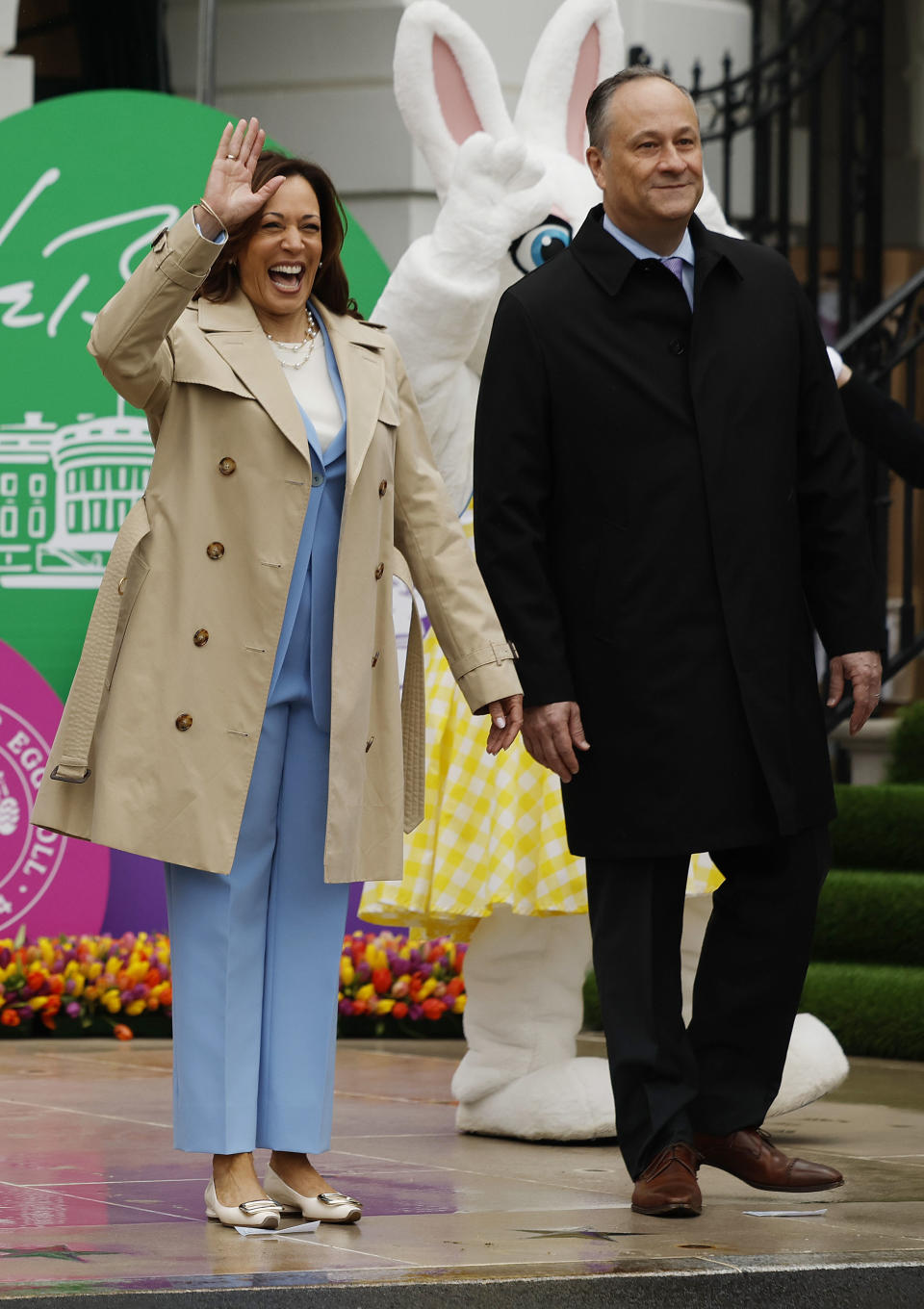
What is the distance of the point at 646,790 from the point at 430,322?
135cm

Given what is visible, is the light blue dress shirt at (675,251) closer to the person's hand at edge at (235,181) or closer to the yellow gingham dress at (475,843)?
the person's hand at edge at (235,181)

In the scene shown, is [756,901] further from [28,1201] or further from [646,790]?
[28,1201]

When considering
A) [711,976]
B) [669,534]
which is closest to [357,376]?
[669,534]

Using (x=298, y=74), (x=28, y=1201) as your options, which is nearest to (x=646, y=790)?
(x=28, y=1201)

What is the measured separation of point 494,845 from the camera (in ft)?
14.5

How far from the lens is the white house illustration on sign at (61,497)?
6.78 metres

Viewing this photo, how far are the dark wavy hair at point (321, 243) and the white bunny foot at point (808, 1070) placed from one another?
1.75 m

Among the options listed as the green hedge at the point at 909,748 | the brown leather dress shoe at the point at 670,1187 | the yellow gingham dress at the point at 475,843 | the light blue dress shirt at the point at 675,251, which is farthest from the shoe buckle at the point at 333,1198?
the green hedge at the point at 909,748

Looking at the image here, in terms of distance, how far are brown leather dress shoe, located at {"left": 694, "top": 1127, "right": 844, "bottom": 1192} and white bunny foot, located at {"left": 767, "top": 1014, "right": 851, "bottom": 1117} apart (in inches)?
29.1

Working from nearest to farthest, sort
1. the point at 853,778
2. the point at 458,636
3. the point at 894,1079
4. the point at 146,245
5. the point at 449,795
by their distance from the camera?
the point at 458,636, the point at 449,795, the point at 894,1079, the point at 146,245, the point at 853,778

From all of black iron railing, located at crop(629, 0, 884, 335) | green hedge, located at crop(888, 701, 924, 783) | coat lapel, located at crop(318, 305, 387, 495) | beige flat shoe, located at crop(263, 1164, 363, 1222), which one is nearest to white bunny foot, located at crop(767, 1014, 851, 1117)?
beige flat shoe, located at crop(263, 1164, 363, 1222)

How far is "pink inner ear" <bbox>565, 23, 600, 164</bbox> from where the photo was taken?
16.8ft

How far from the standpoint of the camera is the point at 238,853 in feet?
11.4

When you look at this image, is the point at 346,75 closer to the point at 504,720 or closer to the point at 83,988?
the point at 83,988
